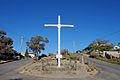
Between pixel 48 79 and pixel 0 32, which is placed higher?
pixel 0 32

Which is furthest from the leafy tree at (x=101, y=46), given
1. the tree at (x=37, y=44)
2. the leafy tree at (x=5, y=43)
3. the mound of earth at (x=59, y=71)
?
the mound of earth at (x=59, y=71)

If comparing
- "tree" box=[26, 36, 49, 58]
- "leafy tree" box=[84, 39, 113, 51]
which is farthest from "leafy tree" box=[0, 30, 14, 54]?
"leafy tree" box=[84, 39, 113, 51]

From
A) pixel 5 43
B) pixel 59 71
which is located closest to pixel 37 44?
pixel 5 43

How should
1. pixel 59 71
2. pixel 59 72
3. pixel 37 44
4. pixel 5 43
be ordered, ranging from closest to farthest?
pixel 59 72 < pixel 59 71 < pixel 5 43 < pixel 37 44

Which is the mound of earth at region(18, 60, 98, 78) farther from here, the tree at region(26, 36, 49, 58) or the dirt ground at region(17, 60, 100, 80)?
the tree at region(26, 36, 49, 58)

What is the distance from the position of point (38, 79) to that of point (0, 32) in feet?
148

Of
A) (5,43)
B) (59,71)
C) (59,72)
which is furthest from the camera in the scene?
(5,43)

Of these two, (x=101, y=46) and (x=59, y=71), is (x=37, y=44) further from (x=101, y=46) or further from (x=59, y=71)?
(x=59, y=71)

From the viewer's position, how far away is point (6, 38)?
64.6m

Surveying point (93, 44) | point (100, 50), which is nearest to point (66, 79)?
point (100, 50)

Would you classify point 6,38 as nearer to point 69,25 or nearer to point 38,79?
point 69,25

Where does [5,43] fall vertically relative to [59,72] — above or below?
above

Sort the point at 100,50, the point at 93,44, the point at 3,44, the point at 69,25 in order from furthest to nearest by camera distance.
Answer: the point at 93,44 < the point at 100,50 < the point at 3,44 < the point at 69,25

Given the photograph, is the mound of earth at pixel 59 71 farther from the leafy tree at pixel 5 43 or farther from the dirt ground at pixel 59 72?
the leafy tree at pixel 5 43
